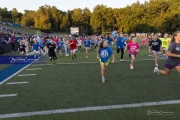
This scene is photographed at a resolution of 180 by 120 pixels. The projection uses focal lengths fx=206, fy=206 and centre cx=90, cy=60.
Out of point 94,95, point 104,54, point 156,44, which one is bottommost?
point 94,95

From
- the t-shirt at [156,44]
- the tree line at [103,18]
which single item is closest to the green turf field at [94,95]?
the t-shirt at [156,44]

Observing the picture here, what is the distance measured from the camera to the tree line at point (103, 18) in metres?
70.4

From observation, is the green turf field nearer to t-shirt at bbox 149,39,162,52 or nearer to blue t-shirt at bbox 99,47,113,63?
blue t-shirt at bbox 99,47,113,63

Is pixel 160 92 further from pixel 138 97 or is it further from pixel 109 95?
pixel 109 95

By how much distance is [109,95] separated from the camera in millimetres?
5844

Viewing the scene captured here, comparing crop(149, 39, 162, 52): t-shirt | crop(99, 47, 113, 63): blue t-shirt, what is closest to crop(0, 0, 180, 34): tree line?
crop(149, 39, 162, 52): t-shirt

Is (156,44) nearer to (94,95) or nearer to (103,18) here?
(94,95)

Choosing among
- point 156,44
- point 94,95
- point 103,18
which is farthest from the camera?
point 103,18

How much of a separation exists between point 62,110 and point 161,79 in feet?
13.9

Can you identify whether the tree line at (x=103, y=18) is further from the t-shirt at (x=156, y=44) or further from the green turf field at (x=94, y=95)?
the green turf field at (x=94, y=95)

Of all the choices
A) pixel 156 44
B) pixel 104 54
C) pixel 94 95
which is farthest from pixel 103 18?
pixel 94 95

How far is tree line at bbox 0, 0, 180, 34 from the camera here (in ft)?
231

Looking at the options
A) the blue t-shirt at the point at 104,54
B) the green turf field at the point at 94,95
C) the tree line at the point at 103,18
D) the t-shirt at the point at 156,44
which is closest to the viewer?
the green turf field at the point at 94,95

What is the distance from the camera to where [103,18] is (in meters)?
95.8
